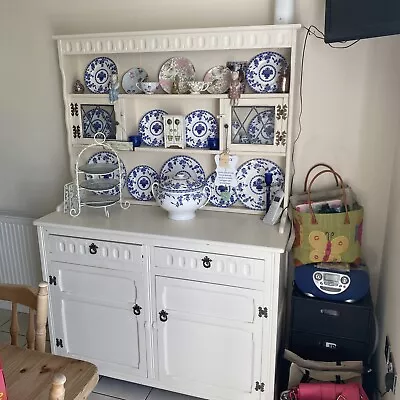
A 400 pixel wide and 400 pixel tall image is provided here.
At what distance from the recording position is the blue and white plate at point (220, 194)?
2301mm

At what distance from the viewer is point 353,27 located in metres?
1.56

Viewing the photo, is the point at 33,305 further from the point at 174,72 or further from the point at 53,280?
the point at 174,72

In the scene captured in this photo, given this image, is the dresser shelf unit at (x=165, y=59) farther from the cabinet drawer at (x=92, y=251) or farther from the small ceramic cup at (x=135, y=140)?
the cabinet drawer at (x=92, y=251)

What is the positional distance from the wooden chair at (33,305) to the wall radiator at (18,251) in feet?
4.24

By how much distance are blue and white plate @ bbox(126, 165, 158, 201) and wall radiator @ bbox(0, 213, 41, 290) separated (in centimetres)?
73

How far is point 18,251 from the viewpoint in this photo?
112 inches

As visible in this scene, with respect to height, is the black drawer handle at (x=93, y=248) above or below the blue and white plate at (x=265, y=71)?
below

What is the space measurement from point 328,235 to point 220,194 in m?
0.60

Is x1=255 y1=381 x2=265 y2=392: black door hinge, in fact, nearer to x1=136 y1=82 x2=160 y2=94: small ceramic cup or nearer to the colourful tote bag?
the colourful tote bag

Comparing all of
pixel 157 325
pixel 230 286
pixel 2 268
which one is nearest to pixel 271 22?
pixel 230 286

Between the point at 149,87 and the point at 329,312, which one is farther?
the point at 149,87

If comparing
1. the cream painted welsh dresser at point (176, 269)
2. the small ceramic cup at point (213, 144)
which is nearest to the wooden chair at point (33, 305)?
the cream painted welsh dresser at point (176, 269)

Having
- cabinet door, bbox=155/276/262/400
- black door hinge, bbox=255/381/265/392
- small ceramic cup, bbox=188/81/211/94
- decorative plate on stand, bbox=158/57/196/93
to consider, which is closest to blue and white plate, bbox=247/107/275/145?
small ceramic cup, bbox=188/81/211/94

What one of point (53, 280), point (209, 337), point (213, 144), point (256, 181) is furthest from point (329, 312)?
point (53, 280)
